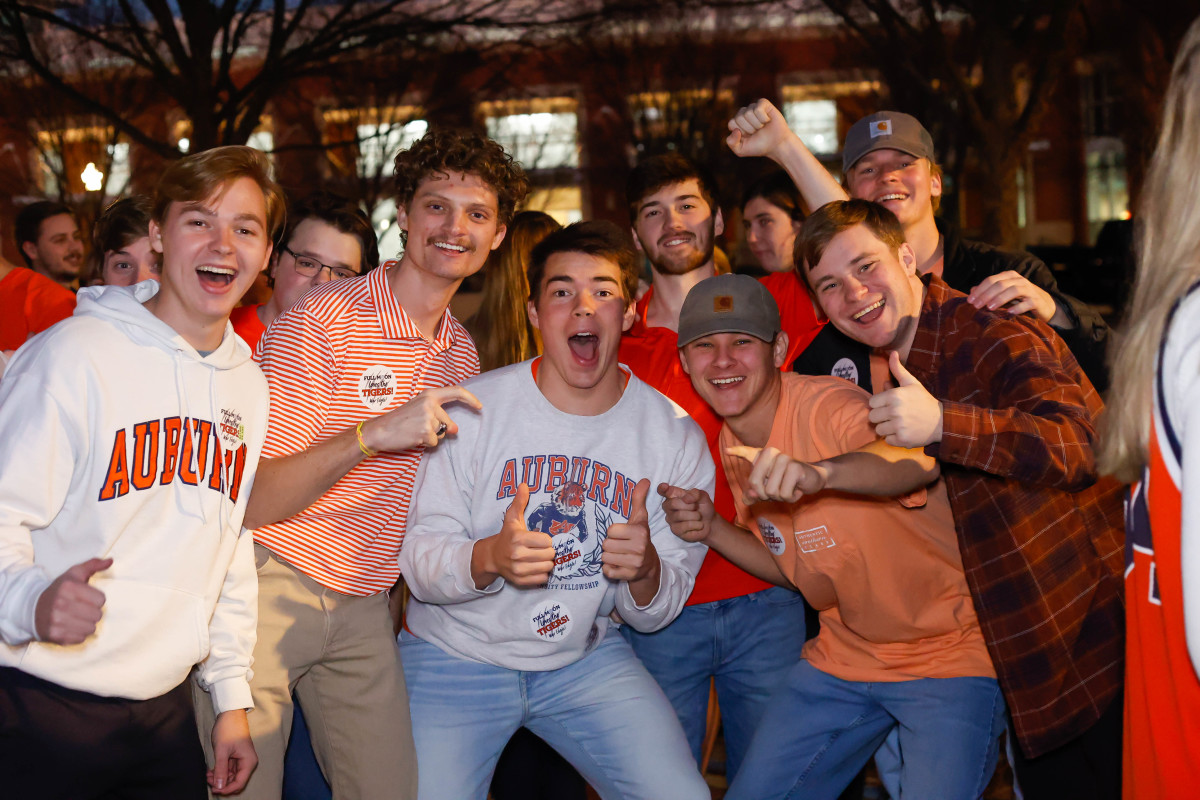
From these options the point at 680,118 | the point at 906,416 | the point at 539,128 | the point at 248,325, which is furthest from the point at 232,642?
the point at 539,128

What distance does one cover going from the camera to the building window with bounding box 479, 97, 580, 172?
1063 inches

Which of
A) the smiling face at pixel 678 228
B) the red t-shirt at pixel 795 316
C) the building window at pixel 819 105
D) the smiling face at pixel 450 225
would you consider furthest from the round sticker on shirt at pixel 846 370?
the building window at pixel 819 105

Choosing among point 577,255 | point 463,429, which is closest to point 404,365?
point 463,429

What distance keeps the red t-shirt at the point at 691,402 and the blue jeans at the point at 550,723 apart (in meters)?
0.60

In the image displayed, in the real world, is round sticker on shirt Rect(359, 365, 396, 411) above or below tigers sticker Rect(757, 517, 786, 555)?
above

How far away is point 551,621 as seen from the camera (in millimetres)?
3574

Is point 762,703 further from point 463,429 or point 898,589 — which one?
point 463,429

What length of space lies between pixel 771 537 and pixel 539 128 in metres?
27.4

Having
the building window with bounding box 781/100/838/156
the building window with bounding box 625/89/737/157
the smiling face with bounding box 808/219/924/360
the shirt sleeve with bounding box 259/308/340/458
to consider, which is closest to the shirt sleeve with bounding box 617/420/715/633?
the smiling face with bounding box 808/219/924/360

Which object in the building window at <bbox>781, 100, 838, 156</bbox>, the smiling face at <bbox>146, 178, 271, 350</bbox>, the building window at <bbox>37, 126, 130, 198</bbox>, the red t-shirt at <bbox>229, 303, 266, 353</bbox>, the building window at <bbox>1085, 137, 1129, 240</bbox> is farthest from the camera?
the building window at <bbox>1085, 137, 1129, 240</bbox>

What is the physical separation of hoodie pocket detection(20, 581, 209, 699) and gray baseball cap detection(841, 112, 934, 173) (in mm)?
3389

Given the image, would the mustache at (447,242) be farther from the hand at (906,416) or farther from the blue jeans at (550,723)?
the hand at (906,416)

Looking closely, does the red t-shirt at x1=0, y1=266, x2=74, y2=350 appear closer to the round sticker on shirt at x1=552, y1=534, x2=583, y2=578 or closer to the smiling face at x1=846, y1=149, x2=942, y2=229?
the round sticker on shirt at x1=552, y1=534, x2=583, y2=578

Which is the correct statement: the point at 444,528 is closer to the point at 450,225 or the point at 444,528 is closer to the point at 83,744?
the point at 450,225
